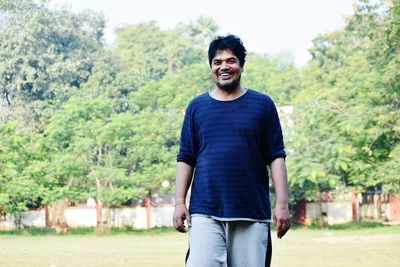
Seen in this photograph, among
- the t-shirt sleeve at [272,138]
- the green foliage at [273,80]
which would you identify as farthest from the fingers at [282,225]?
the green foliage at [273,80]

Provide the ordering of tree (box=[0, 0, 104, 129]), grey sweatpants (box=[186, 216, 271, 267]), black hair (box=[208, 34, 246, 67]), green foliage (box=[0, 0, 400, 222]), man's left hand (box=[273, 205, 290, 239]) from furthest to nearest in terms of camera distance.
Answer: tree (box=[0, 0, 104, 129]), green foliage (box=[0, 0, 400, 222]), black hair (box=[208, 34, 246, 67]), man's left hand (box=[273, 205, 290, 239]), grey sweatpants (box=[186, 216, 271, 267])

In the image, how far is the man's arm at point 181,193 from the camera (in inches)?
164

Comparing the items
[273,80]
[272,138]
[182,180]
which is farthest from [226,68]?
[273,80]

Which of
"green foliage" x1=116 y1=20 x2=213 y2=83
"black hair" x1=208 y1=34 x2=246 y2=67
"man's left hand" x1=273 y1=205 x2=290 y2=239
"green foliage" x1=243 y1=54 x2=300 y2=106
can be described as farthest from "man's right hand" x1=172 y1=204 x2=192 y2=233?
"green foliage" x1=116 y1=20 x2=213 y2=83

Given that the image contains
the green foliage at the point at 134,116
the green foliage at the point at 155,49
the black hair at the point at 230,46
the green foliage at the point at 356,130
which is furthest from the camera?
the green foliage at the point at 155,49

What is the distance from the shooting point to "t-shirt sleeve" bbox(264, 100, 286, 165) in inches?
167

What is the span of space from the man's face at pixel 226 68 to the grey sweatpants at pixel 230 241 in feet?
2.10

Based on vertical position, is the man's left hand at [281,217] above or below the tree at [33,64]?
below

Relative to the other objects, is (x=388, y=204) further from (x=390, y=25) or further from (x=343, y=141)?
(x=390, y=25)

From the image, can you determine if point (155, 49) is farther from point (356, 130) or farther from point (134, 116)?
point (356, 130)

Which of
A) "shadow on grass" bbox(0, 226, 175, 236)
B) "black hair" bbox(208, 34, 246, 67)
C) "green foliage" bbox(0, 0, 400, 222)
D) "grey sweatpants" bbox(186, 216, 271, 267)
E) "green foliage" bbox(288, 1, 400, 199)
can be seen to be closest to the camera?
"grey sweatpants" bbox(186, 216, 271, 267)

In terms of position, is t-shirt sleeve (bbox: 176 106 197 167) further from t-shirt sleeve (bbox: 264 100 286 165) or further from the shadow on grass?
the shadow on grass

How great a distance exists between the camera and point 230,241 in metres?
4.12

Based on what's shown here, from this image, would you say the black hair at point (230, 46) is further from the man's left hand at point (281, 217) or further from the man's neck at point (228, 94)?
the man's left hand at point (281, 217)
